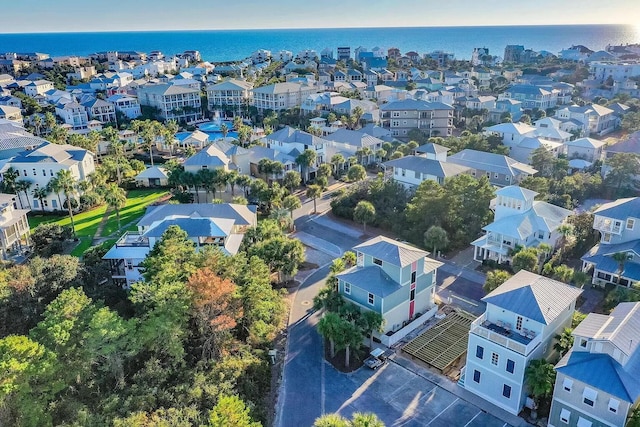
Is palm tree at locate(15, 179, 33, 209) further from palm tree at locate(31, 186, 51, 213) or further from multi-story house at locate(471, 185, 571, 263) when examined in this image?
multi-story house at locate(471, 185, 571, 263)

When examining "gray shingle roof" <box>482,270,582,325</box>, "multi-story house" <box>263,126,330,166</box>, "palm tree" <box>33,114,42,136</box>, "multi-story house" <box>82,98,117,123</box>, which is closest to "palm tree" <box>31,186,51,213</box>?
"multi-story house" <box>263,126,330,166</box>

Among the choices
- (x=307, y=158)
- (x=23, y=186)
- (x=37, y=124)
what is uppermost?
(x=37, y=124)

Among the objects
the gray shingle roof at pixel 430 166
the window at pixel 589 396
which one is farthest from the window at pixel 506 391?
the gray shingle roof at pixel 430 166

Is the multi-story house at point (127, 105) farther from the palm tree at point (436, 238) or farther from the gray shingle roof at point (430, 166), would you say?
the palm tree at point (436, 238)

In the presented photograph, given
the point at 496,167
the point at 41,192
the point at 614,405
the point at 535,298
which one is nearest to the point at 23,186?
the point at 41,192

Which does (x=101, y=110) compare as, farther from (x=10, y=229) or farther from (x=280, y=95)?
(x=10, y=229)

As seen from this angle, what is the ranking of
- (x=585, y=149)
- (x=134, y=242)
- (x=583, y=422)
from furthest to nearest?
(x=585, y=149) < (x=134, y=242) < (x=583, y=422)

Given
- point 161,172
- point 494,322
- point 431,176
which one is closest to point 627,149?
point 431,176
